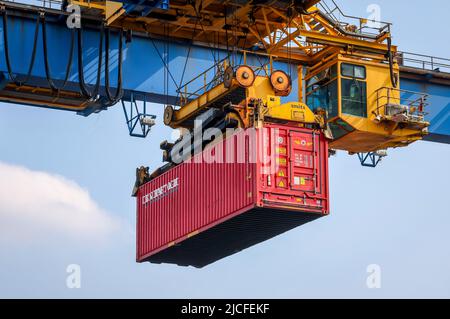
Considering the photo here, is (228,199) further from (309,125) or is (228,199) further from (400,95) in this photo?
(400,95)

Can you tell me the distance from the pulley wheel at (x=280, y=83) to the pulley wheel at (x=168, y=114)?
480cm

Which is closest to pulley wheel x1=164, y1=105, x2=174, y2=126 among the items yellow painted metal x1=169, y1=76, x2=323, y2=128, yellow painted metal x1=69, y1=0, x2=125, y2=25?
yellow painted metal x1=169, y1=76, x2=323, y2=128

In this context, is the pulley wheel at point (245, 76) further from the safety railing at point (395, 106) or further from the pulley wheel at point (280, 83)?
the safety railing at point (395, 106)

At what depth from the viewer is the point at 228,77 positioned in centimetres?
4312

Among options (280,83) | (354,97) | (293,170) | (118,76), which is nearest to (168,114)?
(118,76)

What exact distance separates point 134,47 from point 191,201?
5.51m

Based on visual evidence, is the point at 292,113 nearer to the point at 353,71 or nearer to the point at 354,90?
the point at 354,90

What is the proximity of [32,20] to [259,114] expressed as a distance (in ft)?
26.8

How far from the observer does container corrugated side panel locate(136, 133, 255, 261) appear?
4209cm

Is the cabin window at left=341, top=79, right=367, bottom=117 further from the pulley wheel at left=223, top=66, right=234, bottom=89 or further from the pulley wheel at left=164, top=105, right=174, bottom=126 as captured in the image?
the pulley wheel at left=164, top=105, right=174, bottom=126

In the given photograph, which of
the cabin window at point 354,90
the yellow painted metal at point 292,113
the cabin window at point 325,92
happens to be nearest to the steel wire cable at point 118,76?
the yellow painted metal at point 292,113

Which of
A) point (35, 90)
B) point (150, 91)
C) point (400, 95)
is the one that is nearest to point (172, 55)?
point (150, 91)

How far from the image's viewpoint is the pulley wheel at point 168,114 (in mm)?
46688

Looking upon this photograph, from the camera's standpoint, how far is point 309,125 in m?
42.8
